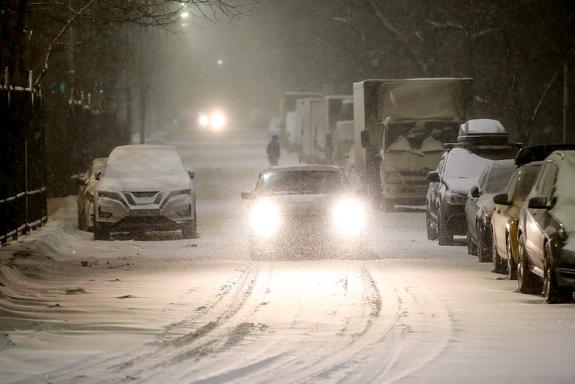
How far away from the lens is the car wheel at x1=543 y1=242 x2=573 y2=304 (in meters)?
14.5

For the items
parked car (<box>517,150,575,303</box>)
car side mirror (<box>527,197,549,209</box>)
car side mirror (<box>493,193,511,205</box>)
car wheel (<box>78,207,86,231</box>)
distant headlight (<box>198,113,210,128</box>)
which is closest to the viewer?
parked car (<box>517,150,575,303</box>)

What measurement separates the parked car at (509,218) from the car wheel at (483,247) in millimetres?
1481

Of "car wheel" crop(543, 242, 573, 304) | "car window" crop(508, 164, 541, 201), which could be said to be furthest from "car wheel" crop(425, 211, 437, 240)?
"car wheel" crop(543, 242, 573, 304)

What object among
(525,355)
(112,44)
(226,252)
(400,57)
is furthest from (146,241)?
(400,57)

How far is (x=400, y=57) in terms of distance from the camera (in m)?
65.8

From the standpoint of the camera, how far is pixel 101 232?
85.3 feet

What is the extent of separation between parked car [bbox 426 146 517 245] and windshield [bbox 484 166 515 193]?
7.01 ft

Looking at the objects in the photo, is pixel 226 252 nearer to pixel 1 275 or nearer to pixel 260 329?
pixel 1 275

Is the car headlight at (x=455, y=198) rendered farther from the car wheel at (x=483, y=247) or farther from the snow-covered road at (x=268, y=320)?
the car wheel at (x=483, y=247)

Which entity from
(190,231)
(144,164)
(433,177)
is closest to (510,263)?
(433,177)

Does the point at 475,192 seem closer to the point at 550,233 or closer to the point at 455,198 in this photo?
the point at 455,198

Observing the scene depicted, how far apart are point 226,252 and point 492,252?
5.02 metres

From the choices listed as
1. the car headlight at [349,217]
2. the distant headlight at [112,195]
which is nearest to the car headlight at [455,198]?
the car headlight at [349,217]

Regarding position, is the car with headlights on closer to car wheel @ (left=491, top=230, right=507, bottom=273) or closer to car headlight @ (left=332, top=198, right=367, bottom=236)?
car headlight @ (left=332, top=198, right=367, bottom=236)
